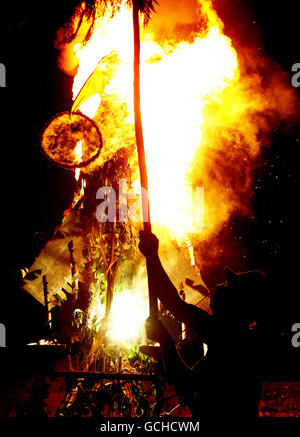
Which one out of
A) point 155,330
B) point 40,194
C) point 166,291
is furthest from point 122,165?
point 40,194

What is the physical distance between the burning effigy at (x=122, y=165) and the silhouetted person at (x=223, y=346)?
2271mm

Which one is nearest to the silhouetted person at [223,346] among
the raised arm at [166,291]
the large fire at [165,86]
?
the raised arm at [166,291]

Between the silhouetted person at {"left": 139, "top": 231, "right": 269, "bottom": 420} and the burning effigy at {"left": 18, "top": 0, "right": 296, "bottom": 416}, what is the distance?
89.4 inches

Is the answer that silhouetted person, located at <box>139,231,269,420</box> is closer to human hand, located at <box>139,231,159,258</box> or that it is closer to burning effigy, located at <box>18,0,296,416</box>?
human hand, located at <box>139,231,159,258</box>

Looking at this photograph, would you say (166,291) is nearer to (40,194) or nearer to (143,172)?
(143,172)

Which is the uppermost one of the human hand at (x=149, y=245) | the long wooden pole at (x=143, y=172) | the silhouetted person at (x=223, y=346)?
the long wooden pole at (x=143, y=172)

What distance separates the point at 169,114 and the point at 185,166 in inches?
44.1

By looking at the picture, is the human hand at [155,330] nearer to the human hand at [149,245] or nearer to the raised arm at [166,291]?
the raised arm at [166,291]

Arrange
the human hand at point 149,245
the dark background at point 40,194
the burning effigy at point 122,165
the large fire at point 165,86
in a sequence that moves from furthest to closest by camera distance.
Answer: the dark background at point 40,194 → the large fire at point 165,86 → the burning effigy at point 122,165 → the human hand at point 149,245

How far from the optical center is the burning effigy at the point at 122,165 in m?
4.95

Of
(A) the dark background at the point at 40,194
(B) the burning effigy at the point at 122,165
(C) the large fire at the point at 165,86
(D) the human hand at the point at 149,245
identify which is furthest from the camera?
(A) the dark background at the point at 40,194

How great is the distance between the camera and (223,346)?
243cm

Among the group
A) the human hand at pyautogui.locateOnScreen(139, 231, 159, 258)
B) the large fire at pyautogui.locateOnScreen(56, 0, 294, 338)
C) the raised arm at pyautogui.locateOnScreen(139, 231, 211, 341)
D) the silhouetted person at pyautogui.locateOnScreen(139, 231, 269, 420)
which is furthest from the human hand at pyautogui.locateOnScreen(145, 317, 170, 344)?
the large fire at pyautogui.locateOnScreen(56, 0, 294, 338)

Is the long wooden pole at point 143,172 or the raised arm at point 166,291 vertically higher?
the long wooden pole at point 143,172
